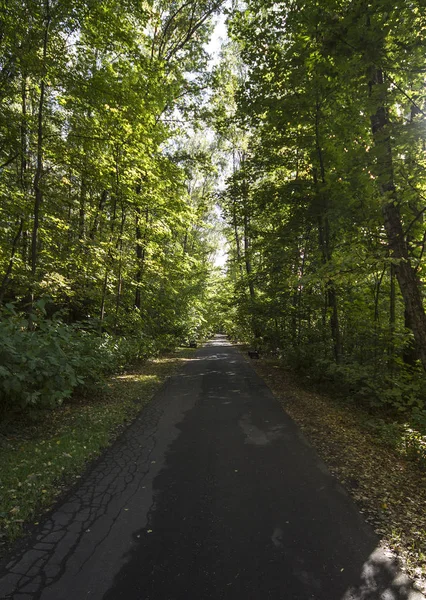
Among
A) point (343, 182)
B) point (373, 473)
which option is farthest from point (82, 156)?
point (373, 473)

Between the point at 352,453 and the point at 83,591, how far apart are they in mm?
4206

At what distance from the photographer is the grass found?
10.7 ft

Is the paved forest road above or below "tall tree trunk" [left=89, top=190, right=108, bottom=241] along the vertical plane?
below

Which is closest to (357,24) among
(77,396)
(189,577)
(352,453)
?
(352,453)

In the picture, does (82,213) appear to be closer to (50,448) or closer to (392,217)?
(50,448)

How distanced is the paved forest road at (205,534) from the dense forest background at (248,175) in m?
1.96

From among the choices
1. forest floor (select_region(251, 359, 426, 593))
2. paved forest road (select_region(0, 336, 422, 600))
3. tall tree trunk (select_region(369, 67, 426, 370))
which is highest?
tall tree trunk (select_region(369, 67, 426, 370))

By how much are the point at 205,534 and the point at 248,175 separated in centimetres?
1043

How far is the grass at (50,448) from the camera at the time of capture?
3266 millimetres

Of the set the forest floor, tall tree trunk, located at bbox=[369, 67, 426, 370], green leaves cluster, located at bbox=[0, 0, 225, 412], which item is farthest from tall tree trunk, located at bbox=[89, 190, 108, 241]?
tall tree trunk, located at bbox=[369, 67, 426, 370]

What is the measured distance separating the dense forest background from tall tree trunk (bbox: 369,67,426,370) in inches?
1.1

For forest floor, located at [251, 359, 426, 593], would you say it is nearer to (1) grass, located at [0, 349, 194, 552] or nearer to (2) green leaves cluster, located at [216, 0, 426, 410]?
(2) green leaves cluster, located at [216, 0, 426, 410]

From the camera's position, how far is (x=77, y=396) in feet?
24.2

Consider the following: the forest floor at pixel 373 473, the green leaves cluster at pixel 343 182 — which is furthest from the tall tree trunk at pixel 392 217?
the forest floor at pixel 373 473
